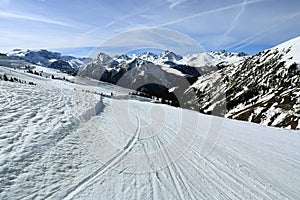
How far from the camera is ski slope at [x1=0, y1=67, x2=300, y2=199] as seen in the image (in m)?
5.55

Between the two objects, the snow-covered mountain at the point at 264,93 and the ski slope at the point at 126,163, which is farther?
the snow-covered mountain at the point at 264,93

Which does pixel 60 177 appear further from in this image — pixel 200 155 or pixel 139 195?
pixel 200 155

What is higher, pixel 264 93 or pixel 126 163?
pixel 264 93

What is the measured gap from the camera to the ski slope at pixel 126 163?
5.55 metres

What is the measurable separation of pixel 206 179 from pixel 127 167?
2.48 metres

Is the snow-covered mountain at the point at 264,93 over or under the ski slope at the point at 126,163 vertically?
over

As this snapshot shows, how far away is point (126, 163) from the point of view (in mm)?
7258

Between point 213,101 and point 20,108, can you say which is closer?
point 20,108

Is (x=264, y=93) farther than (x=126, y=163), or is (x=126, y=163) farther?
(x=264, y=93)

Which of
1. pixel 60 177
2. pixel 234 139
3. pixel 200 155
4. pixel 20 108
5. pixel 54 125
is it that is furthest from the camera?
pixel 234 139

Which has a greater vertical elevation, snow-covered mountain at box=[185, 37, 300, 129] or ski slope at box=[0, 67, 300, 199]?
snow-covered mountain at box=[185, 37, 300, 129]

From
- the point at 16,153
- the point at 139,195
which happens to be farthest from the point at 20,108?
the point at 139,195

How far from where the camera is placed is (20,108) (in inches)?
448

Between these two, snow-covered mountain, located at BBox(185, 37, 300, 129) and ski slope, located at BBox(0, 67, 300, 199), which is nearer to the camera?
ski slope, located at BBox(0, 67, 300, 199)
